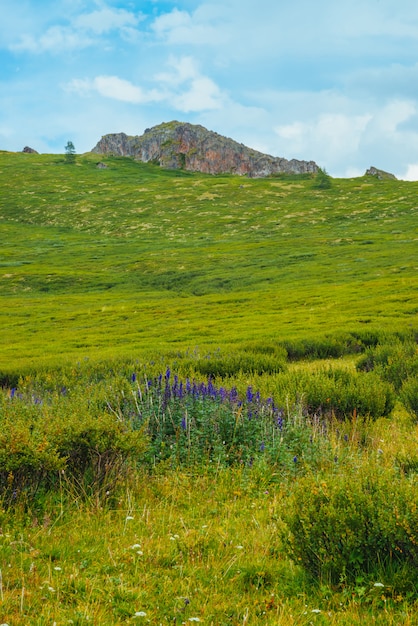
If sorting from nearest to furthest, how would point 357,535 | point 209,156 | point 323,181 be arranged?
point 357,535, point 323,181, point 209,156

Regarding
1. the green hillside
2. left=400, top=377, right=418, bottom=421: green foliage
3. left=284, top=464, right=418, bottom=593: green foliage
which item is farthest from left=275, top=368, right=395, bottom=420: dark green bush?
Result: the green hillside

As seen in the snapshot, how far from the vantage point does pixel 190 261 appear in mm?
72562

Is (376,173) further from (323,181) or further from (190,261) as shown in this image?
(190,261)

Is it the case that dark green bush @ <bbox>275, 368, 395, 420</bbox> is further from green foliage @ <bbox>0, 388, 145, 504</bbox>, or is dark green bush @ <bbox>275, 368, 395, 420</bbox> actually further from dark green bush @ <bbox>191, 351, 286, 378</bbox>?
dark green bush @ <bbox>191, 351, 286, 378</bbox>

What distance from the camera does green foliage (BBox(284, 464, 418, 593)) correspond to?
164 inches

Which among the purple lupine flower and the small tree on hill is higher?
Result: the small tree on hill

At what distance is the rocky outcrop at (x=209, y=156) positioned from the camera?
183 metres

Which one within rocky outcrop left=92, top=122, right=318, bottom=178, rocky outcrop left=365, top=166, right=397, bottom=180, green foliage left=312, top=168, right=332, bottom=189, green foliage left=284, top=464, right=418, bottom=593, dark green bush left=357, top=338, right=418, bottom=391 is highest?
rocky outcrop left=92, top=122, right=318, bottom=178

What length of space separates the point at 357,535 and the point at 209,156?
620 ft

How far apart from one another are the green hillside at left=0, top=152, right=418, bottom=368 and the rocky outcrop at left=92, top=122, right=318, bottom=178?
23.3 meters

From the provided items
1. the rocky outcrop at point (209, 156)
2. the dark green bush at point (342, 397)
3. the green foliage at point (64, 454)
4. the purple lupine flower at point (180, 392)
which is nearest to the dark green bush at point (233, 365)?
the dark green bush at point (342, 397)

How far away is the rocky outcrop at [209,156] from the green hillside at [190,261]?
23266 mm

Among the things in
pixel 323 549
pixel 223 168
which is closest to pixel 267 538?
pixel 323 549

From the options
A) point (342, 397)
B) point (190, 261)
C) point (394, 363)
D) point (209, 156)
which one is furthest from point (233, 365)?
point (209, 156)
